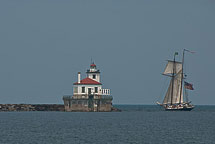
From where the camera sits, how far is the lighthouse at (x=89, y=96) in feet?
405

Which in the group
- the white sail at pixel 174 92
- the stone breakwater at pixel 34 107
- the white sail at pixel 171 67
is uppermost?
the white sail at pixel 171 67

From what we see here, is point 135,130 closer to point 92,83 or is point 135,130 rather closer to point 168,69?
point 92,83

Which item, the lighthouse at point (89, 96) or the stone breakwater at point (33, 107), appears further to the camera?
the stone breakwater at point (33, 107)

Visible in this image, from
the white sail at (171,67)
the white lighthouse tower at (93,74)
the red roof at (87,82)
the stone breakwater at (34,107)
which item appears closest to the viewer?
the red roof at (87,82)

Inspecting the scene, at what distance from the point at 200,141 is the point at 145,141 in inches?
246

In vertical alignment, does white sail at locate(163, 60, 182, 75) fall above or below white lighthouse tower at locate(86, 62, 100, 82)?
above

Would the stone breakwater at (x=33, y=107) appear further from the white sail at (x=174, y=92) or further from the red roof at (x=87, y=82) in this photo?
the white sail at (x=174, y=92)

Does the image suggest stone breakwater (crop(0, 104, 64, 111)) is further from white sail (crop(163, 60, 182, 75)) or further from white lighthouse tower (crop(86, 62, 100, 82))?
white sail (crop(163, 60, 182, 75))

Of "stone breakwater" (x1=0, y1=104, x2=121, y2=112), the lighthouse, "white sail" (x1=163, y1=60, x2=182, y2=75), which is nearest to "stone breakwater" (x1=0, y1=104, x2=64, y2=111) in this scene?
"stone breakwater" (x1=0, y1=104, x2=121, y2=112)

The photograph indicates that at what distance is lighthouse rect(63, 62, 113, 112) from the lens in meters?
124

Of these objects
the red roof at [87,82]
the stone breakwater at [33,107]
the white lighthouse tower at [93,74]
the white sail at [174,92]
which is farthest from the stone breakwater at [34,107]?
the red roof at [87,82]

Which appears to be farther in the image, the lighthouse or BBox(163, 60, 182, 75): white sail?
BBox(163, 60, 182, 75): white sail

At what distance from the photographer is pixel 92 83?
12350cm

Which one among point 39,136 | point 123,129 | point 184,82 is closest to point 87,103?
point 184,82
